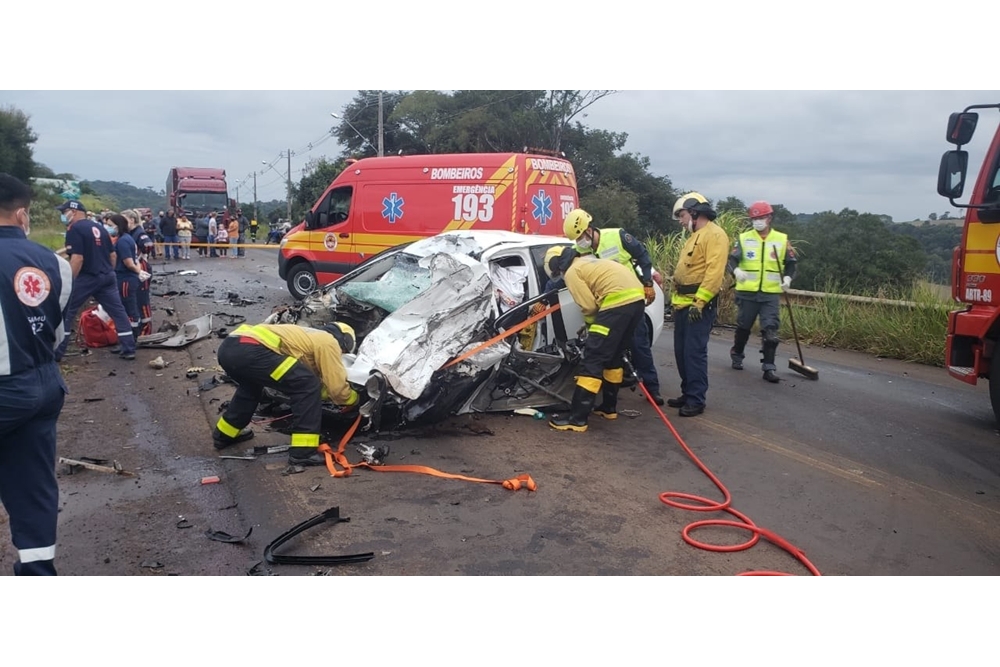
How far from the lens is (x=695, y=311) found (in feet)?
19.0

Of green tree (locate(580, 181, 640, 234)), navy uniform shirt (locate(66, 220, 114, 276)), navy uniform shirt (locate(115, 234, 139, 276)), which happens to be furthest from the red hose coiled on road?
green tree (locate(580, 181, 640, 234))

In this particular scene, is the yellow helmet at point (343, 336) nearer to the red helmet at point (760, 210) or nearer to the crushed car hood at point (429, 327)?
the crushed car hood at point (429, 327)

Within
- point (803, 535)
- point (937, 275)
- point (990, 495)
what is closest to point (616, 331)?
point (803, 535)

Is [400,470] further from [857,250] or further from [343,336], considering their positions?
[857,250]

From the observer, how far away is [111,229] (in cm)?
855

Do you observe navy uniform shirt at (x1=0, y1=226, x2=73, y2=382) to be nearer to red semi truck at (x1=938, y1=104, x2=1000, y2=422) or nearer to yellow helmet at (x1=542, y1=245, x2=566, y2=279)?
yellow helmet at (x1=542, y1=245, x2=566, y2=279)

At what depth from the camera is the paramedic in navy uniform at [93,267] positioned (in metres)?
7.38

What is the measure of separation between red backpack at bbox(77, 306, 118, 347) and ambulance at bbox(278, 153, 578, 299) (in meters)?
2.86

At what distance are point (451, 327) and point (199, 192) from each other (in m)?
25.4

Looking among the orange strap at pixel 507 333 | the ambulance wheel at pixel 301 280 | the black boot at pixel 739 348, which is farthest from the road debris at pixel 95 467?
the ambulance wheel at pixel 301 280

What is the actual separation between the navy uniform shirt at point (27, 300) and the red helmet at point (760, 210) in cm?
633

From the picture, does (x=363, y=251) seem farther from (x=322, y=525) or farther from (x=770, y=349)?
(x=322, y=525)

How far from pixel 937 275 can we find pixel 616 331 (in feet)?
19.8

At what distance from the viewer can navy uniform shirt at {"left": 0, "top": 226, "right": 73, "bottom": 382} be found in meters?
2.71
